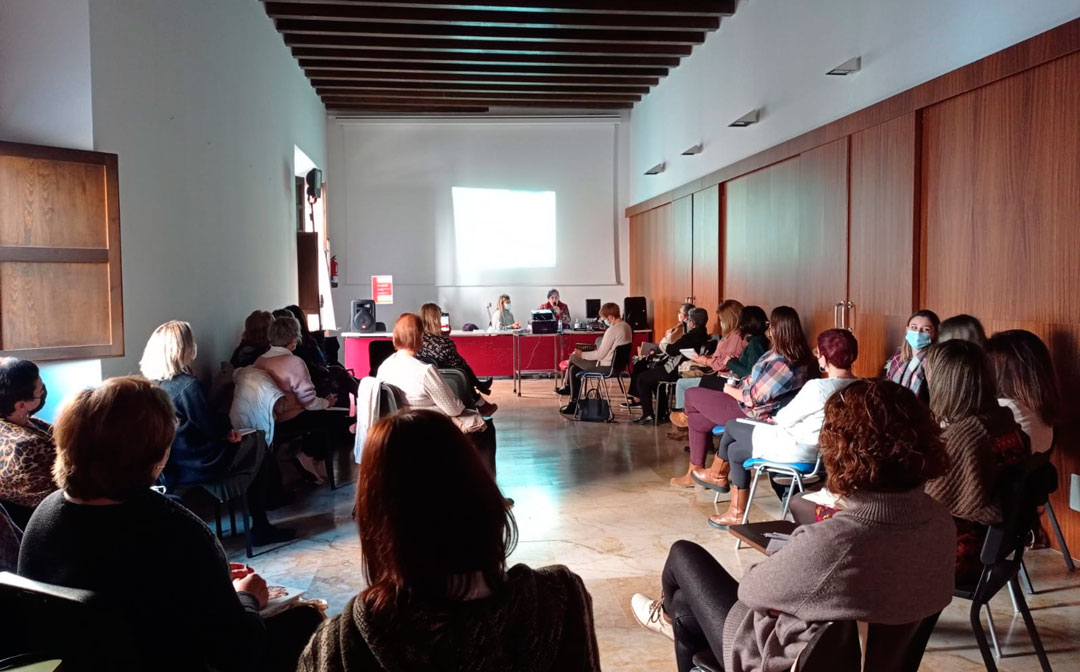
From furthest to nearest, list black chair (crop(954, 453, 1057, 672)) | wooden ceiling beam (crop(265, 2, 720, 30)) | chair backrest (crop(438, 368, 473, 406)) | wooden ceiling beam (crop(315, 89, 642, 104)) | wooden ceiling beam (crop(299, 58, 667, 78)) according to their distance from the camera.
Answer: wooden ceiling beam (crop(315, 89, 642, 104)) → wooden ceiling beam (crop(299, 58, 667, 78)) → wooden ceiling beam (crop(265, 2, 720, 30)) → chair backrest (crop(438, 368, 473, 406)) → black chair (crop(954, 453, 1057, 672))

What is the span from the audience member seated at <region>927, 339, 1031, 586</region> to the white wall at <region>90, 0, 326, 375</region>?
3.81m

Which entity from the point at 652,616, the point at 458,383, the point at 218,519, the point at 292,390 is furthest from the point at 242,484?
the point at 652,616

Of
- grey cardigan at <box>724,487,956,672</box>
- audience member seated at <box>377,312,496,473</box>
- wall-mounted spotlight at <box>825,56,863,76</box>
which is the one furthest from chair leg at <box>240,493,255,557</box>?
wall-mounted spotlight at <box>825,56,863,76</box>

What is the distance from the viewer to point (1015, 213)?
14.5ft

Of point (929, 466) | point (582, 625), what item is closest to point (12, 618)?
point (582, 625)

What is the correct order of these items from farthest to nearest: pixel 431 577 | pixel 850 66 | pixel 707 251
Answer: pixel 707 251 < pixel 850 66 < pixel 431 577

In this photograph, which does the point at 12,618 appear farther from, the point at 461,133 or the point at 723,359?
the point at 461,133

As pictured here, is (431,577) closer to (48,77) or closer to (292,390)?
(48,77)

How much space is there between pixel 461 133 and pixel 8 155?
9.95 metres

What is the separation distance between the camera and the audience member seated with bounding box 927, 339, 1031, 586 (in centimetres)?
266

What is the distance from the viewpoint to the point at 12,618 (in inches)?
68.6

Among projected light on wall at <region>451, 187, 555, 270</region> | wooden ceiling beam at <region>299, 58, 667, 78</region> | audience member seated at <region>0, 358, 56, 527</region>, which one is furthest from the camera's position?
projected light on wall at <region>451, 187, 555, 270</region>

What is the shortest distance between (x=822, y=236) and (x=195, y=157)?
4948 millimetres

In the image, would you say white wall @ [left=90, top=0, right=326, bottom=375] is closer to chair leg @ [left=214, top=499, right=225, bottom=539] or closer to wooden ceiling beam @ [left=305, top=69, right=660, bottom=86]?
chair leg @ [left=214, top=499, right=225, bottom=539]
